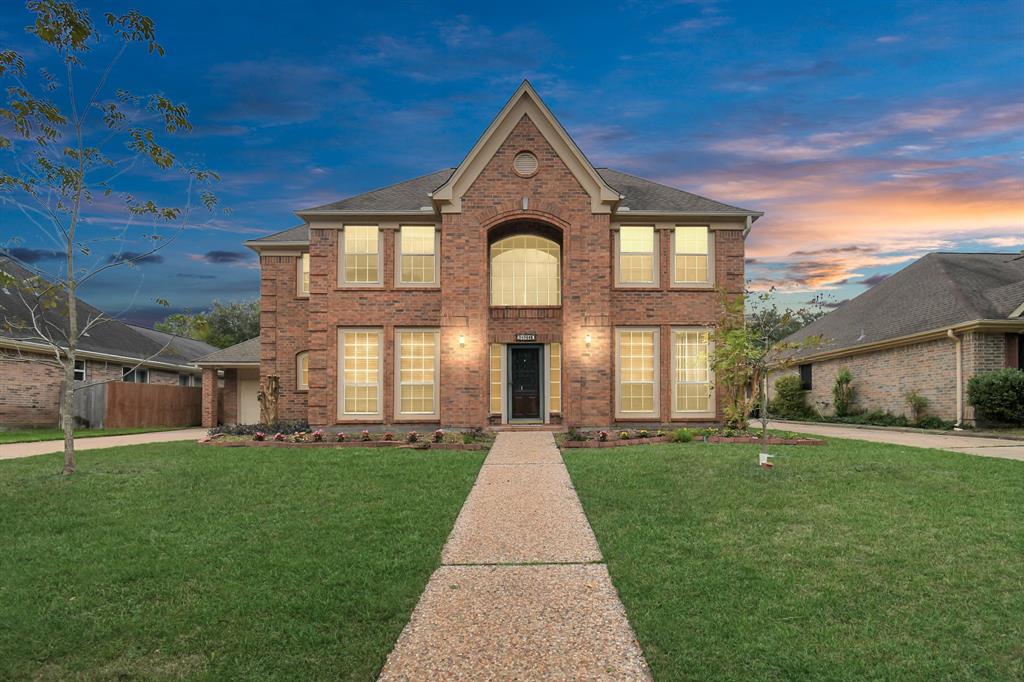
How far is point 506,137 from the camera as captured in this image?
17.7 m

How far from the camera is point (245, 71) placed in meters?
20.1

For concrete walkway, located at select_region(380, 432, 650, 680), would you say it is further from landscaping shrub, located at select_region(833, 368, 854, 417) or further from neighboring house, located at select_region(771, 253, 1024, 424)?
landscaping shrub, located at select_region(833, 368, 854, 417)

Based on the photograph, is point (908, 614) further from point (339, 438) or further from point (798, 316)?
point (339, 438)

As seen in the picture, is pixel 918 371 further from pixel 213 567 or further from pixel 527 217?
pixel 213 567

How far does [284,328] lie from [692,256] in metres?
13.4

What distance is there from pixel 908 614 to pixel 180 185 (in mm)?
12351

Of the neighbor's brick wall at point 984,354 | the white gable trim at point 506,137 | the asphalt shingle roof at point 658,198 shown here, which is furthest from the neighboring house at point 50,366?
the neighbor's brick wall at point 984,354

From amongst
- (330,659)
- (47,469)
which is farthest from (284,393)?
(330,659)

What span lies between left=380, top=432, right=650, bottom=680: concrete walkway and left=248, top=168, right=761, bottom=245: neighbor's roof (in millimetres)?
12540

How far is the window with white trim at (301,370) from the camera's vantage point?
20.5 metres

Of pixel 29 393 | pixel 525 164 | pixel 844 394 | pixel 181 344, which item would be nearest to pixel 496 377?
pixel 525 164

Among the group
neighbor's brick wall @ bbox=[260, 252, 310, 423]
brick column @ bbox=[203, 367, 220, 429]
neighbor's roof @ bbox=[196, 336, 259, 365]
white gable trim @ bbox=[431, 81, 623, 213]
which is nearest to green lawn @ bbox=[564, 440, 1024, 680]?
white gable trim @ bbox=[431, 81, 623, 213]

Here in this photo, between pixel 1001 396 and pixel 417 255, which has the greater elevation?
pixel 417 255

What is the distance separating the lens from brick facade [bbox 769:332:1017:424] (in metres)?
19.1
